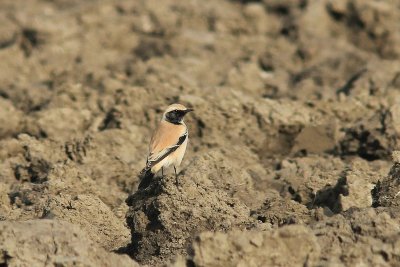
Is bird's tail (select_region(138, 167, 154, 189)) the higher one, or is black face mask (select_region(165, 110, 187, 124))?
black face mask (select_region(165, 110, 187, 124))

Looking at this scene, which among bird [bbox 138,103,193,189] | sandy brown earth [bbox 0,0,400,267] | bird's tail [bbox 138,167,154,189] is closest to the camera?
sandy brown earth [bbox 0,0,400,267]

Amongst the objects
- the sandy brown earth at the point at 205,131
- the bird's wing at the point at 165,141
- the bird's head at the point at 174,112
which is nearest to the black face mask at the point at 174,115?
the bird's head at the point at 174,112

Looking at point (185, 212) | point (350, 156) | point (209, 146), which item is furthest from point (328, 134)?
point (185, 212)

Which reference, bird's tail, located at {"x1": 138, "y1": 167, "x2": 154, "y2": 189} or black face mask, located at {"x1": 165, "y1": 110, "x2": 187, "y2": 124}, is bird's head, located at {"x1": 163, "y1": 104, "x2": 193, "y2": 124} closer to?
black face mask, located at {"x1": 165, "y1": 110, "x2": 187, "y2": 124}

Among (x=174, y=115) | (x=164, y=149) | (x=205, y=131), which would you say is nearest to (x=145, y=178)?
(x=164, y=149)

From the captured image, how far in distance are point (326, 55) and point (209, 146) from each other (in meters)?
5.26

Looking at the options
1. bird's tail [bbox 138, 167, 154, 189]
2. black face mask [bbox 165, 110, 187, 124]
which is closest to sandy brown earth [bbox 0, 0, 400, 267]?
bird's tail [bbox 138, 167, 154, 189]

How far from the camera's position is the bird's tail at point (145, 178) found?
934 centimetres

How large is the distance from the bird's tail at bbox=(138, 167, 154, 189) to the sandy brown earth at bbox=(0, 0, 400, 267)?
290 millimetres

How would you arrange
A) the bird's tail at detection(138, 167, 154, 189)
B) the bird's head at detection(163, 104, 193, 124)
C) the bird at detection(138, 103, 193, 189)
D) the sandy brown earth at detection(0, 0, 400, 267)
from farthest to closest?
the bird's head at detection(163, 104, 193, 124) → the bird at detection(138, 103, 193, 189) → the bird's tail at detection(138, 167, 154, 189) → the sandy brown earth at detection(0, 0, 400, 267)

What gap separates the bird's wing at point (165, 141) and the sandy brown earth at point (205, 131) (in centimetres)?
34

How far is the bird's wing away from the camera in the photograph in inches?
374

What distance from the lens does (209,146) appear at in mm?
11742

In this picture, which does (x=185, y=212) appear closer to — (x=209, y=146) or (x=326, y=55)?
(x=209, y=146)
